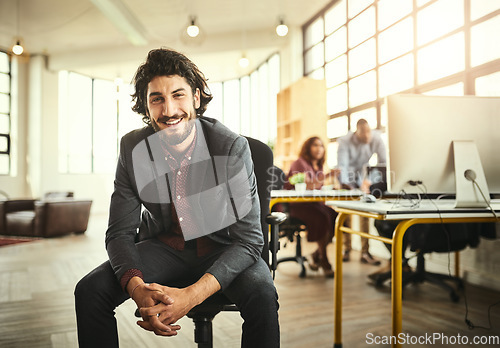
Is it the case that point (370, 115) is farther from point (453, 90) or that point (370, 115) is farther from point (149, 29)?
point (149, 29)

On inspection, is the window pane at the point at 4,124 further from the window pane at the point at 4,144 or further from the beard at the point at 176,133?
the beard at the point at 176,133

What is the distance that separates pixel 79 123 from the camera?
10.8 m

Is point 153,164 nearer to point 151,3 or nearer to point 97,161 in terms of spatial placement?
point 151,3

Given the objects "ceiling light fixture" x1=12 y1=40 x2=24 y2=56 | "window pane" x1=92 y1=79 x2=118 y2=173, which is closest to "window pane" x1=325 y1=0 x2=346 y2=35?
"ceiling light fixture" x1=12 y1=40 x2=24 y2=56

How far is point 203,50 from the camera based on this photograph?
8.87 meters

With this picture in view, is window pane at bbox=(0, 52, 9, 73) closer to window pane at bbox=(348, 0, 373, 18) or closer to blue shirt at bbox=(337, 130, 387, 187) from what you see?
window pane at bbox=(348, 0, 373, 18)

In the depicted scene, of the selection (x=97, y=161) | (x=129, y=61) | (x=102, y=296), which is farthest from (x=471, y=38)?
(x=97, y=161)

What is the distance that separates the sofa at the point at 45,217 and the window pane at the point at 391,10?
207 inches

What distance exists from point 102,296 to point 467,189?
5.06ft

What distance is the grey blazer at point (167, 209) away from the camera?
4.31 feet

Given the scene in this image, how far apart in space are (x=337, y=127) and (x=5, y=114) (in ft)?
26.9

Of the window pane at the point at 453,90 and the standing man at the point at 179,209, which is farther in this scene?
the window pane at the point at 453,90

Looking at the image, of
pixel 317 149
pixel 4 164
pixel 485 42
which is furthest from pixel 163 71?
pixel 4 164

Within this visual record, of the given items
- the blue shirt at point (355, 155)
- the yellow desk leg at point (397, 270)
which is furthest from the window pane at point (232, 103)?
the yellow desk leg at point (397, 270)
